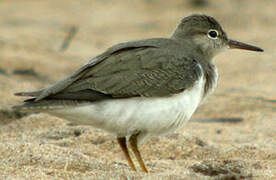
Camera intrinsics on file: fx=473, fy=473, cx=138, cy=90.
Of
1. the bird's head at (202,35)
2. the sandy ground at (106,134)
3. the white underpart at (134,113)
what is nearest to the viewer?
the white underpart at (134,113)

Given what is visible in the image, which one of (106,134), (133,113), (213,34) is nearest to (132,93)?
(133,113)

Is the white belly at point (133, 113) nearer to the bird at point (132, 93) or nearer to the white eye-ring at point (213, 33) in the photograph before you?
the bird at point (132, 93)

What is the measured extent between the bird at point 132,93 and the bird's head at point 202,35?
496 millimetres

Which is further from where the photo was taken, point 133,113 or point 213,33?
point 213,33

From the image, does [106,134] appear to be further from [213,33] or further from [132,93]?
[213,33]

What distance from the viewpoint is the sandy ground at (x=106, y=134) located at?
406 centimetres

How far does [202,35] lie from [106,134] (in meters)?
1.49

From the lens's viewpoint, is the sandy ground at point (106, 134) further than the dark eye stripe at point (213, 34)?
No

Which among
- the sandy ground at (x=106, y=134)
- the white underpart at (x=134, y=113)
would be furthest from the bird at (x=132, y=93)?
the sandy ground at (x=106, y=134)

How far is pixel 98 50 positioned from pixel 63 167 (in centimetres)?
511

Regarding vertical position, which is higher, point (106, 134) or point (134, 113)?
point (134, 113)

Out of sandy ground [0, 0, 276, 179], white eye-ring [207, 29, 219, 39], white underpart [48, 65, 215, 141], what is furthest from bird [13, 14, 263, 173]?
white eye-ring [207, 29, 219, 39]

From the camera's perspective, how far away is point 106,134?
17.0ft

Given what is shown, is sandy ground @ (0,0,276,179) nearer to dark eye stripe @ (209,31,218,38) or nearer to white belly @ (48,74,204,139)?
white belly @ (48,74,204,139)
